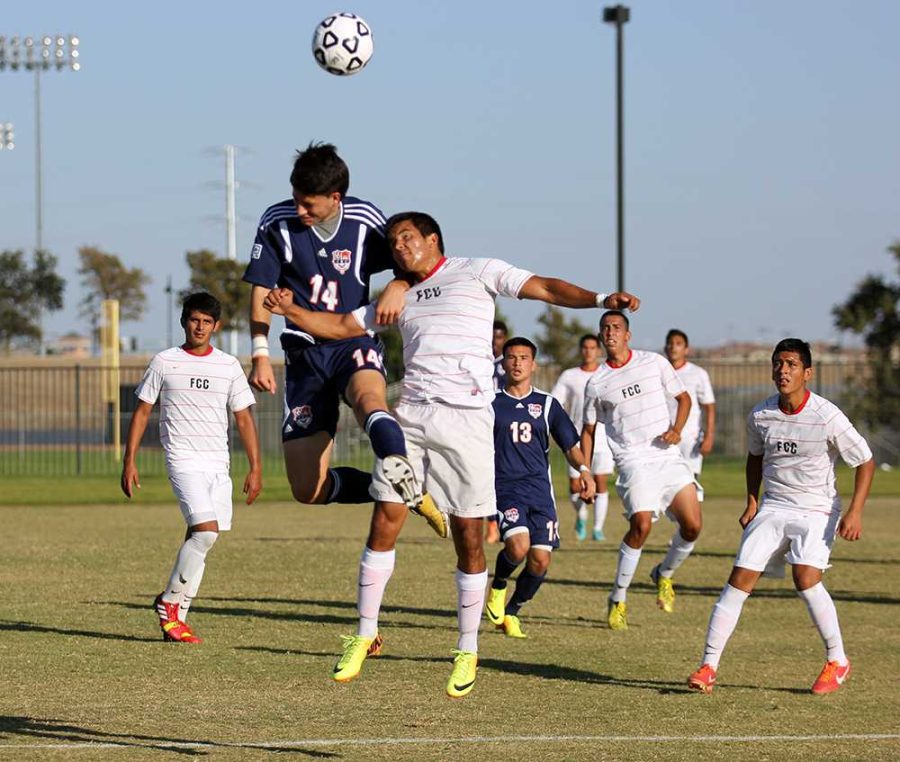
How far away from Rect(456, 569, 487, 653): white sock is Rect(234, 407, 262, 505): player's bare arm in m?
3.21

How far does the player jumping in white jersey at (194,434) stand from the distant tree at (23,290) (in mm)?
72744

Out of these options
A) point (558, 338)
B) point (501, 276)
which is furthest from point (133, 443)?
point (558, 338)

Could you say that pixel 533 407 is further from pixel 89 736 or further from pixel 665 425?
pixel 89 736

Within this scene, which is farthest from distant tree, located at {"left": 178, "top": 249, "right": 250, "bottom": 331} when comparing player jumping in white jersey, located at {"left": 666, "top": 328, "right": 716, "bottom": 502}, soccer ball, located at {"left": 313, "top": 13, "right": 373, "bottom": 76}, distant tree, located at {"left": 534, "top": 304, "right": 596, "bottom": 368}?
soccer ball, located at {"left": 313, "top": 13, "right": 373, "bottom": 76}

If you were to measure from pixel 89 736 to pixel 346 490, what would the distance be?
1926 mm

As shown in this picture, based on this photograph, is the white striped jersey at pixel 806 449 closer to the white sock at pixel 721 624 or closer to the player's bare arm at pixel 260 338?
the white sock at pixel 721 624

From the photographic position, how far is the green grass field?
8320 mm

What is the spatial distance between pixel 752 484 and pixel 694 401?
8.18 metres

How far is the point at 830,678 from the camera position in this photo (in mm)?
10070

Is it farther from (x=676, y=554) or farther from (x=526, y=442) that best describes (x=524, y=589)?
(x=676, y=554)

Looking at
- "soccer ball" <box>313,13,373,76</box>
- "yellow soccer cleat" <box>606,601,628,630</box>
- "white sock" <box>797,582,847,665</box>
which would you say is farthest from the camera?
"yellow soccer cleat" <box>606,601,628,630</box>

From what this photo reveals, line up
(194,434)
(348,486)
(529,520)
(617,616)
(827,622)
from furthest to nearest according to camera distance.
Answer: (617,616) → (529,520) → (194,434) → (827,622) → (348,486)

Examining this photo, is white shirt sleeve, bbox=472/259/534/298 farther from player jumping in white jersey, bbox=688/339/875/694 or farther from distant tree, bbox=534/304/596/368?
distant tree, bbox=534/304/596/368

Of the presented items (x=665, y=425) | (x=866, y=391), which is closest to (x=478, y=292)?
(x=665, y=425)
